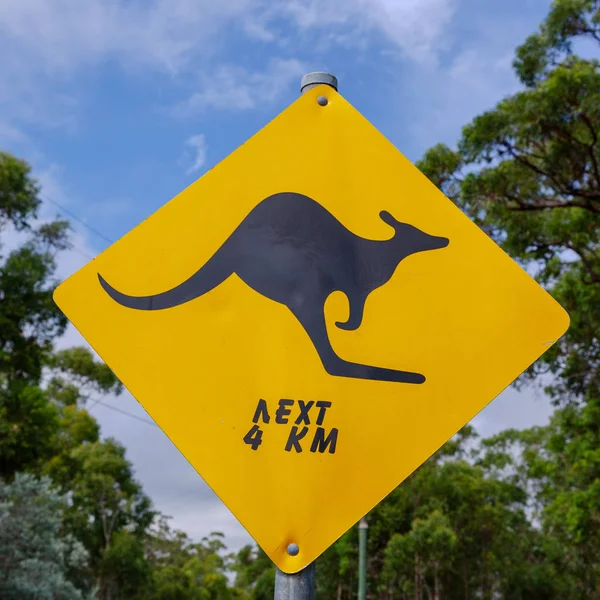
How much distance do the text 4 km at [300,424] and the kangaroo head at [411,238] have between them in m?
0.44

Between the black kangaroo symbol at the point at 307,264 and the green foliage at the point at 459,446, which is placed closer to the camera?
the black kangaroo symbol at the point at 307,264

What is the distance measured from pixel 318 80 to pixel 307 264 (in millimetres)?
524

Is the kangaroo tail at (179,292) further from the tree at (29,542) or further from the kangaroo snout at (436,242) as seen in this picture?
the tree at (29,542)

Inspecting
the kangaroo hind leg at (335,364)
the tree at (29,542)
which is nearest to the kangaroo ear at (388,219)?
the kangaroo hind leg at (335,364)

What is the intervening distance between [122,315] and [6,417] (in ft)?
48.6

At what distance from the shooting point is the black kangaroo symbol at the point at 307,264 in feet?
5.31

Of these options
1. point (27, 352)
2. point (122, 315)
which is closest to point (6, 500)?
point (27, 352)

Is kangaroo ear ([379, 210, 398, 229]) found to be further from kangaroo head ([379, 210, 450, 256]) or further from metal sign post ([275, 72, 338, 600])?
metal sign post ([275, 72, 338, 600])

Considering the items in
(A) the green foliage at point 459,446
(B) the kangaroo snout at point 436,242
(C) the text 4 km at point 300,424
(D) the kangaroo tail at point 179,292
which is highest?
(A) the green foliage at point 459,446

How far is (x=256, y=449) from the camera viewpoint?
1.52 meters

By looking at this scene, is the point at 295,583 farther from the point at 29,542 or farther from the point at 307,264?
the point at 29,542

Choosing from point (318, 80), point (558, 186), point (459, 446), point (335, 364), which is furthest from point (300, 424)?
point (459, 446)

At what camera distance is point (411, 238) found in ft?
5.64

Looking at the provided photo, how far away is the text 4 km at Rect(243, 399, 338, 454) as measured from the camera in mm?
1528
